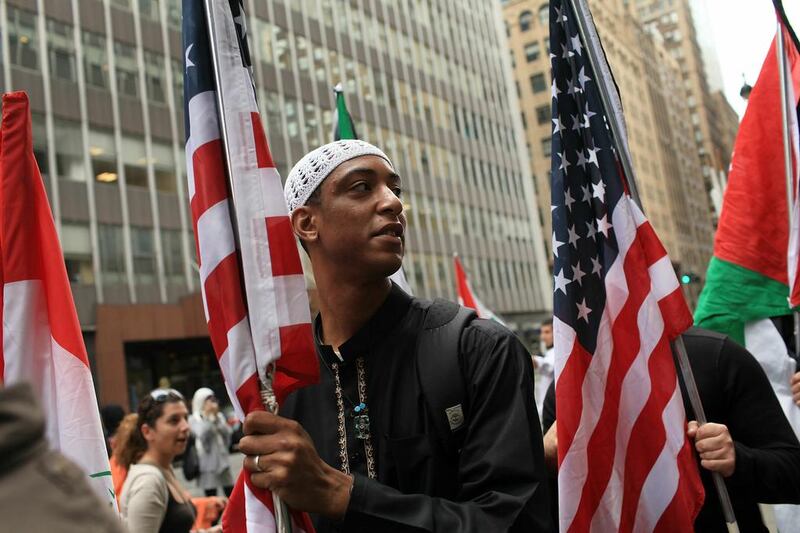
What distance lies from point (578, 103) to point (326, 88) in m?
41.2

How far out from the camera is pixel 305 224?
2799 millimetres

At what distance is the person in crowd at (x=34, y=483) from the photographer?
0.91 meters

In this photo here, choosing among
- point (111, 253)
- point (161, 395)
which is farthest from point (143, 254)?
point (161, 395)

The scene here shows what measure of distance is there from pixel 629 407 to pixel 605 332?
31 cm

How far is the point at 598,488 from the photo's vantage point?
3.10 metres

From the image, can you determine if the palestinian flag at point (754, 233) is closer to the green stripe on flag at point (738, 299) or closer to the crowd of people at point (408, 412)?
the green stripe on flag at point (738, 299)

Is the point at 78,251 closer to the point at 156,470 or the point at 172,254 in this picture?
the point at 172,254

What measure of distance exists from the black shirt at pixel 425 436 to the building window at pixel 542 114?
78531mm

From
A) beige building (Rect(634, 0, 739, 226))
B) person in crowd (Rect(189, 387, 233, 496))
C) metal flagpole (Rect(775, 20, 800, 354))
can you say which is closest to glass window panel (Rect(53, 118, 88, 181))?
person in crowd (Rect(189, 387, 233, 496))

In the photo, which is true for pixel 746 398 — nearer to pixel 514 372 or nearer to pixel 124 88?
pixel 514 372

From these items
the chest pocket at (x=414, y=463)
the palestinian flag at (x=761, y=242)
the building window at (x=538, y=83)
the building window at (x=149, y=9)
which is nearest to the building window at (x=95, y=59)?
the building window at (x=149, y=9)

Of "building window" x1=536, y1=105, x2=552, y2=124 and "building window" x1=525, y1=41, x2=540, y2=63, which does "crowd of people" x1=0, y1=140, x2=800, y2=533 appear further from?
"building window" x1=525, y1=41, x2=540, y2=63

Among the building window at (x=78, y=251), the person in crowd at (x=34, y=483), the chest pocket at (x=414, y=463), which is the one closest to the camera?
the person in crowd at (x=34, y=483)

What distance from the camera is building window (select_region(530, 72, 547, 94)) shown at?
258 ft
